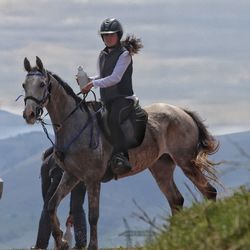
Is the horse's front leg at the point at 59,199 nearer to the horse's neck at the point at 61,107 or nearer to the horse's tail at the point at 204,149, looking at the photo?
the horse's neck at the point at 61,107

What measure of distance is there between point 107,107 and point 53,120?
102 cm

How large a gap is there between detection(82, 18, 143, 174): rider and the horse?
239mm

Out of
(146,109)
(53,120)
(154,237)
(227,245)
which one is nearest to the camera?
(227,245)

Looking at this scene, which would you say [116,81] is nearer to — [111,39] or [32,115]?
[111,39]

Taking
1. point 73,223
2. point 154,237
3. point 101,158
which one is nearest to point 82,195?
point 73,223

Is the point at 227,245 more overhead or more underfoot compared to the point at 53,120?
more overhead

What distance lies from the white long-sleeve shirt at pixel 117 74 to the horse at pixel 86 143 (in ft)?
1.93

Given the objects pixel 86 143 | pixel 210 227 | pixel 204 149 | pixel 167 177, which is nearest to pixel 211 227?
pixel 210 227

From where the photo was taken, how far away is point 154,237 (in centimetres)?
996

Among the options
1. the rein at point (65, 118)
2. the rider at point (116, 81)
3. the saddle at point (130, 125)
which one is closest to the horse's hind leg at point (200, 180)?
the saddle at point (130, 125)

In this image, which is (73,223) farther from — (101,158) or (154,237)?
(154,237)

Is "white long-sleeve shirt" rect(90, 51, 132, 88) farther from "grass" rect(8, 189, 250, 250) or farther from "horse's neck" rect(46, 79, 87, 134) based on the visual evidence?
"grass" rect(8, 189, 250, 250)

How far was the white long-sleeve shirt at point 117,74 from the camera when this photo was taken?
17828mm

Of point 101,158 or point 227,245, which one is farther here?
point 101,158
